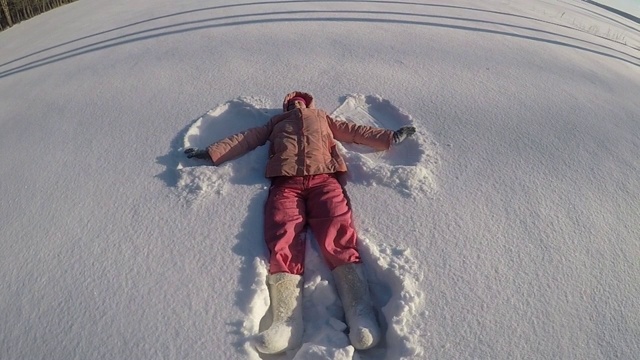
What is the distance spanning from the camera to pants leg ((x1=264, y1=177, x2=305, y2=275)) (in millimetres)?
2373

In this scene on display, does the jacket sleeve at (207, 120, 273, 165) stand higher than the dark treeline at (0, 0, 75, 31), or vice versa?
the jacket sleeve at (207, 120, 273, 165)

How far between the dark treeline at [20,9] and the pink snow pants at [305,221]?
22.1 feet

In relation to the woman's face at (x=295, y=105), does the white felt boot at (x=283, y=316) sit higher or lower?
lower

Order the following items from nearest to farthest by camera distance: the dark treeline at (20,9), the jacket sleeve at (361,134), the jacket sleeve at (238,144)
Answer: the jacket sleeve at (238,144), the jacket sleeve at (361,134), the dark treeline at (20,9)

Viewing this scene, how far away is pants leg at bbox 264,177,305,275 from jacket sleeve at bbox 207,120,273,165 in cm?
39

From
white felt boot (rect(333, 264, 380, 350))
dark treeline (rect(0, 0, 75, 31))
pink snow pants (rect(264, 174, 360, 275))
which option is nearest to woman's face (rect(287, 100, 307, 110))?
pink snow pants (rect(264, 174, 360, 275))

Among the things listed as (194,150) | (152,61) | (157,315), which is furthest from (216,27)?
(157,315)

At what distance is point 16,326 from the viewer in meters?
2.11

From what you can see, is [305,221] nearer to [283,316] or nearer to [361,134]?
[283,316]

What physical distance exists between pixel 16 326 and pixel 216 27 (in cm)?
384

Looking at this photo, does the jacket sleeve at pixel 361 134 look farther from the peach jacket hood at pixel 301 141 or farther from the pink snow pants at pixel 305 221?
the pink snow pants at pixel 305 221

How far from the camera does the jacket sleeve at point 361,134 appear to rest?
3.08 metres

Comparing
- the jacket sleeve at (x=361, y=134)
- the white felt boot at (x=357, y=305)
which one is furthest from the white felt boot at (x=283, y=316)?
the jacket sleeve at (x=361, y=134)

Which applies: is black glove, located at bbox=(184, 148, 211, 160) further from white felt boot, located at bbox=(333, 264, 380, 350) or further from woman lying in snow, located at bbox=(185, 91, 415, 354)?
white felt boot, located at bbox=(333, 264, 380, 350)
